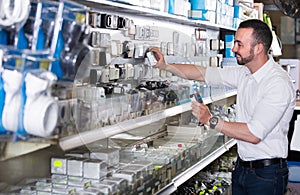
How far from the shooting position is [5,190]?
2.12 metres

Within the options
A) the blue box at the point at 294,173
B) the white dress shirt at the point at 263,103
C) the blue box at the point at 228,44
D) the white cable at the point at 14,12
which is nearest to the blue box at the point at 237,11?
the blue box at the point at 228,44

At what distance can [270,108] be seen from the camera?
2664mm

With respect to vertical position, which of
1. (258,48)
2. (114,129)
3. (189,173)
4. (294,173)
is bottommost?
(294,173)

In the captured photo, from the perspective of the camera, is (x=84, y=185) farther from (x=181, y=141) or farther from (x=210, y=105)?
(x=210, y=105)

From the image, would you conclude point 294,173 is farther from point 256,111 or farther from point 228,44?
point 256,111

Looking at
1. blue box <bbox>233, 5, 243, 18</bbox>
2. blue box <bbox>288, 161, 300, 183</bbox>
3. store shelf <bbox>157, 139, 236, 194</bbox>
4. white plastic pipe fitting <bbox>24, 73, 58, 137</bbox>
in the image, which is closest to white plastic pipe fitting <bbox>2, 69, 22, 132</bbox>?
white plastic pipe fitting <bbox>24, 73, 58, 137</bbox>

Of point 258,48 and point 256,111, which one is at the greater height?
point 258,48

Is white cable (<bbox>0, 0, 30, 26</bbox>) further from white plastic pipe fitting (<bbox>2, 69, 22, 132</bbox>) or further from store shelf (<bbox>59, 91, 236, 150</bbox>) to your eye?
store shelf (<bbox>59, 91, 236, 150</bbox>)

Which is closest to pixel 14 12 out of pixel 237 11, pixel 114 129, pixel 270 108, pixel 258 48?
pixel 114 129

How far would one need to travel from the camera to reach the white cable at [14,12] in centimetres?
115

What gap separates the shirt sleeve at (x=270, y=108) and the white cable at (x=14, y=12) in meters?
1.76

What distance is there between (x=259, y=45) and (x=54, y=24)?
77.1 inches

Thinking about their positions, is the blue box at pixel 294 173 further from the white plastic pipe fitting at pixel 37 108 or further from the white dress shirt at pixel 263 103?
the white plastic pipe fitting at pixel 37 108

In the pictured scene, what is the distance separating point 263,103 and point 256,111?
0.07 m
